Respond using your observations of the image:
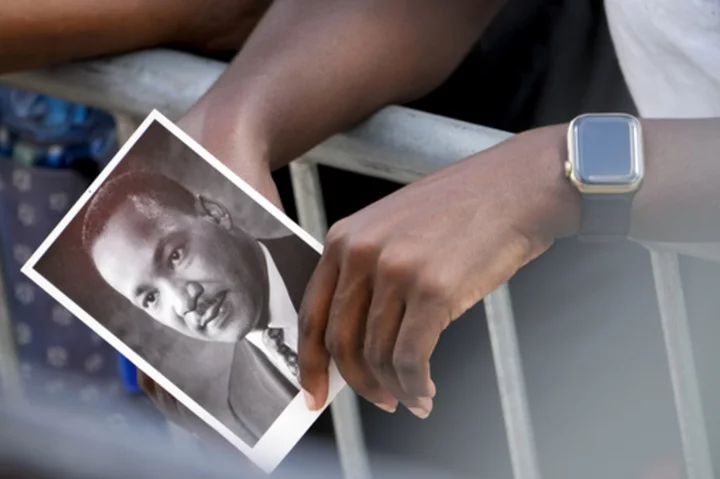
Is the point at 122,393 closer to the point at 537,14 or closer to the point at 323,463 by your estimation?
the point at 323,463

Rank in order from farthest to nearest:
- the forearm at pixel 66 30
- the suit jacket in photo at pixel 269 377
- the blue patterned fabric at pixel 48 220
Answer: the blue patterned fabric at pixel 48 220 → the forearm at pixel 66 30 → the suit jacket in photo at pixel 269 377

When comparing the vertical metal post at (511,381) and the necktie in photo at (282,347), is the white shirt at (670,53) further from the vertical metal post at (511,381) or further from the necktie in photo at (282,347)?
the necktie in photo at (282,347)

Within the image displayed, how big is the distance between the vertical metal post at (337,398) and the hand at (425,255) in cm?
24

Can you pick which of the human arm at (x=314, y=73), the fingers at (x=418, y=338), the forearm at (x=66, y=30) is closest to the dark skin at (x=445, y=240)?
the fingers at (x=418, y=338)

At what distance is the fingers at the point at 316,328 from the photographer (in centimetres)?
93

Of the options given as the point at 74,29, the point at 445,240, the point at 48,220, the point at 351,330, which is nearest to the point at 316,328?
the point at 351,330

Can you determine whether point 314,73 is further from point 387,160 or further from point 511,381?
point 511,381

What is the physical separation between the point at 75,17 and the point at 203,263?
1.32 ft

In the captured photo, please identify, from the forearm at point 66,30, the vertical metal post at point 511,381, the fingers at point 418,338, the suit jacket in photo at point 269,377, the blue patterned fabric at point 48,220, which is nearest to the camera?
the fingers at point 418,338

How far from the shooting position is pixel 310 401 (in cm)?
97

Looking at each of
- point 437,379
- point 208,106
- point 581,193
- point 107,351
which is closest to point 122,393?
point 107,351

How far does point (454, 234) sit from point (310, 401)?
20cm

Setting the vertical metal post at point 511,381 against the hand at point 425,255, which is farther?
the vertical metal post at point 511,381

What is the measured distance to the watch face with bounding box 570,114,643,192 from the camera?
89cm
